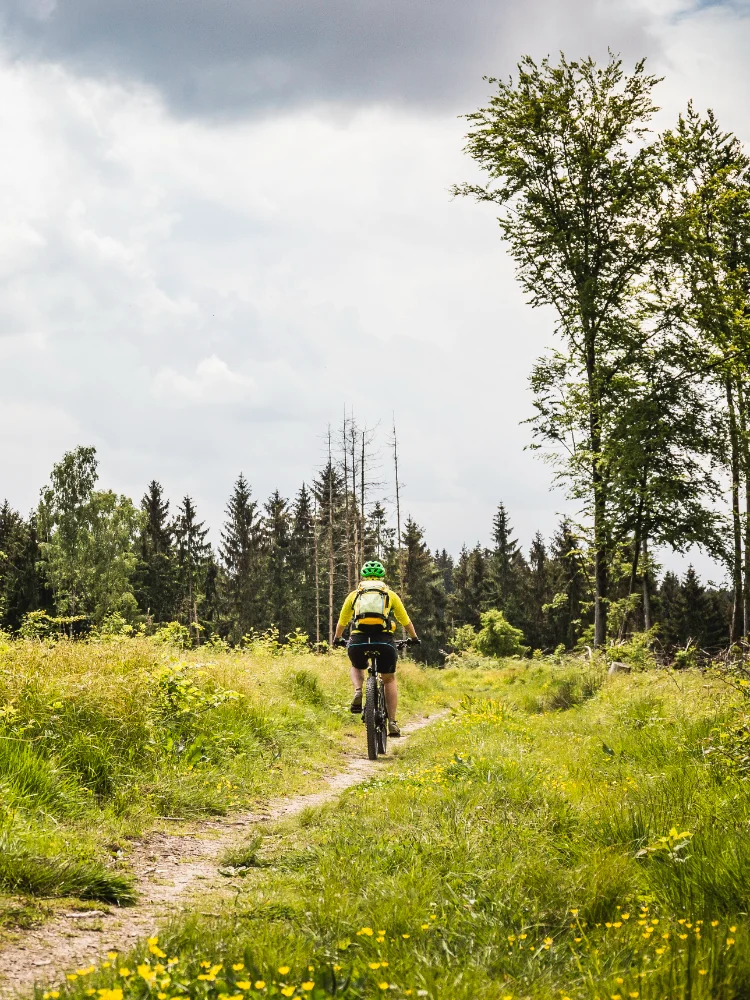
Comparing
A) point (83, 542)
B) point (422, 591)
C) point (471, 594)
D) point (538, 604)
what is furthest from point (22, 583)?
point (538, 604)

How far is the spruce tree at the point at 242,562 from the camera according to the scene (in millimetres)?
67125

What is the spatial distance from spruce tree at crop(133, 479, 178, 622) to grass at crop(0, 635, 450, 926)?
2237 inches

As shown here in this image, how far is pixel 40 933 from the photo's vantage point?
3363 mm

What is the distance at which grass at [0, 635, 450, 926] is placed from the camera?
4.06m

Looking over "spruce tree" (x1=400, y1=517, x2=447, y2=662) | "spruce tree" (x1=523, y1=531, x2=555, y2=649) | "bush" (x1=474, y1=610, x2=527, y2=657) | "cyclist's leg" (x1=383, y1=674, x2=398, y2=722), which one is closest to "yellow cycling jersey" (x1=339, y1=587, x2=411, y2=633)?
"cyclist's leg" (x1=383, y1=674, x2=398, y2=722)

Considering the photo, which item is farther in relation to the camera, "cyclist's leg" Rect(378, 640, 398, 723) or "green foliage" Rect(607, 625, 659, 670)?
"green foliage" Rect(607, 625, 659, 670)

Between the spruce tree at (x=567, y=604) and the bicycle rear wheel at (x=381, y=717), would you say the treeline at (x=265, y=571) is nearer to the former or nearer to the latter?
the spruce tree at (x=567, y=604)

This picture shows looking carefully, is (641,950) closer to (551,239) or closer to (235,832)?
(235,832)

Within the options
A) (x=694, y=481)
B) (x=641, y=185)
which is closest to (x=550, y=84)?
(x=641, y=185)

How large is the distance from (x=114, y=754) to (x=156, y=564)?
64.3 meters

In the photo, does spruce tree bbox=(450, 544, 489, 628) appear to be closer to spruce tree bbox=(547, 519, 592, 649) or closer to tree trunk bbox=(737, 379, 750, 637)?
spruce tree bbox=(547, 519, 592, 649)

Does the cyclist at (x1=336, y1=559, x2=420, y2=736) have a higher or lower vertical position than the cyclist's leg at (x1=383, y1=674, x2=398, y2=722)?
higher

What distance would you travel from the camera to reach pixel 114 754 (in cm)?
610

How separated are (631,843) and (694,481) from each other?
558 inches
